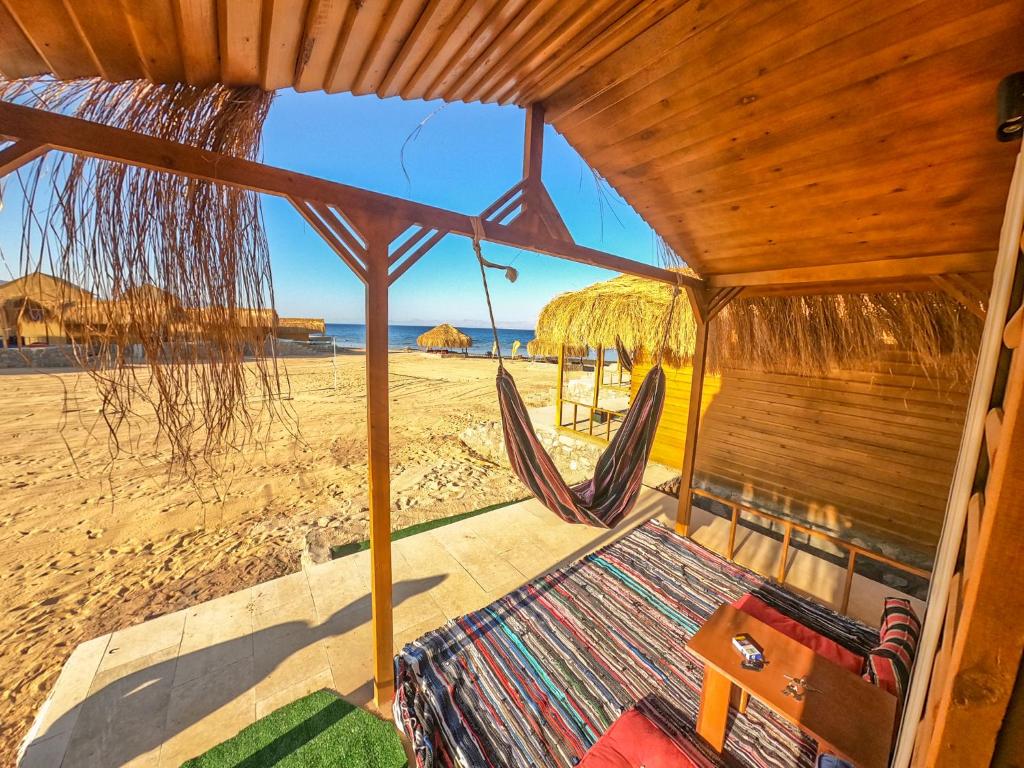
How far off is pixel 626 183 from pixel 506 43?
95 cm

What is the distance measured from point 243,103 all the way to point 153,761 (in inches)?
88.5

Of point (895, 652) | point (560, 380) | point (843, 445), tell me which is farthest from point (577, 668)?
point (560, 380)

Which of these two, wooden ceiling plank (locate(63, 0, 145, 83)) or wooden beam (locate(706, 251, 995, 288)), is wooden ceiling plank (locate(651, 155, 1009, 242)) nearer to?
wooden beam (locate(706, 251, 995, 288))

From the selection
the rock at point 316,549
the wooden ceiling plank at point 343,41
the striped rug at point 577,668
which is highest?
the wooden ceiling plank at point 343,41

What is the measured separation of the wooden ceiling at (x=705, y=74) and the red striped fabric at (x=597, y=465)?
1.14 metres

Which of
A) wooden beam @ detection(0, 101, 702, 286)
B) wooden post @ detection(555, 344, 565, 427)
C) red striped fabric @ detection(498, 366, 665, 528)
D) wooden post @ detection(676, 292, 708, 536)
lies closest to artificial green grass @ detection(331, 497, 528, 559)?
red striped fabric @ detection(498, 366, 665, 528)

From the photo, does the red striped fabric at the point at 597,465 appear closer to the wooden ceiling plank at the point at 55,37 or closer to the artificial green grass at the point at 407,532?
the artificial green grass at the point at 407,532

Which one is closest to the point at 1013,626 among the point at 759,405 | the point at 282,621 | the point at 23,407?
the point at 282,621

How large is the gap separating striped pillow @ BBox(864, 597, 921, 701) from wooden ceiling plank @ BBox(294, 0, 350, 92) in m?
2.40

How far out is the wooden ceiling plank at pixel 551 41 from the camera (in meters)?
1.08

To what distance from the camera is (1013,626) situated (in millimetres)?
396

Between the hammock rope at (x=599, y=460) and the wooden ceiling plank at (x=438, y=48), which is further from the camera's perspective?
the hammock rope at (x=599, y=460)

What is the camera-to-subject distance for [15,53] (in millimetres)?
825

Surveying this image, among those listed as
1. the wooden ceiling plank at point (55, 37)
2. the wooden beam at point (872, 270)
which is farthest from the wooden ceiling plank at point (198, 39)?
the wooden beam at point (872, 270)
